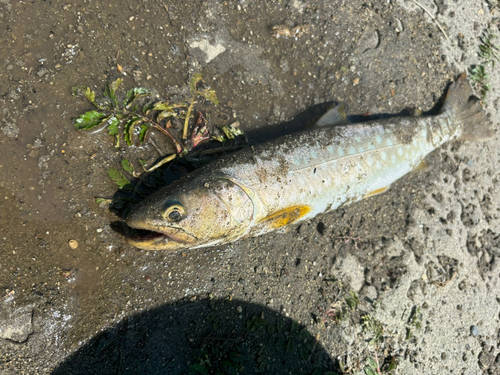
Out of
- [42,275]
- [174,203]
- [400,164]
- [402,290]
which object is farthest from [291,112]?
[42,275]

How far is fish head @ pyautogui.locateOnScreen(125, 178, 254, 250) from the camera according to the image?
112 inches

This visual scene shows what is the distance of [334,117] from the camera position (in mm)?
4109

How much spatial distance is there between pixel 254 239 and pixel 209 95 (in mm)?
1793

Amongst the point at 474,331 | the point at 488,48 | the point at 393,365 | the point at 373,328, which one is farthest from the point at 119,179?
the point at 488,48

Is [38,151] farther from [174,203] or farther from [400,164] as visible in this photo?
[400,164]

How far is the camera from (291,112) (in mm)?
4234

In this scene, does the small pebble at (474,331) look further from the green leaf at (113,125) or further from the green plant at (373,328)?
the green leaf at (113,125)

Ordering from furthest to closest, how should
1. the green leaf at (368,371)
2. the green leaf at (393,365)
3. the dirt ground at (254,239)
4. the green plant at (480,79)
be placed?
the green plant at (480,79), the green leaf at (393,365), the green leaf at (368,371), the dirt ground at (254,239)

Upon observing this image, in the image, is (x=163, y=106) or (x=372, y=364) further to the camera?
(x=372, y=364)

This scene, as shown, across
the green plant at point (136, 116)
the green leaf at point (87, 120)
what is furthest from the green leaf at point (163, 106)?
the green leaf at point (87, 120)

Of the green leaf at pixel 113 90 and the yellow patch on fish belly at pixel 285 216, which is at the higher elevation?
the green leaf at pixel 113 90

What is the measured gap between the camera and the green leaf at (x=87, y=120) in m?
3.37

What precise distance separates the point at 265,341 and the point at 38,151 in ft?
10.2

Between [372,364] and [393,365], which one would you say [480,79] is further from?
[372,364]
